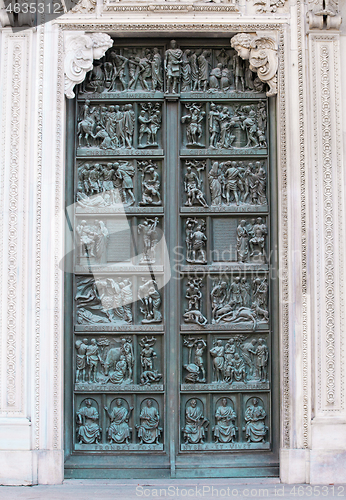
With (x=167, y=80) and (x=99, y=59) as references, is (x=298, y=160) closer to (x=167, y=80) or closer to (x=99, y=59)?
(x=167, y=80)

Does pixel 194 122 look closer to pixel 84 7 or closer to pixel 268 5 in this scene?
pixel 268 5

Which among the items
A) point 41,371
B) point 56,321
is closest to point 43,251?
point 56,321

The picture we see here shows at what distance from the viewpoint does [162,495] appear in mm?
6773

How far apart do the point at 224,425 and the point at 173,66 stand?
16.5 ft

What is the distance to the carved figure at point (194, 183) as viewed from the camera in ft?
24.9

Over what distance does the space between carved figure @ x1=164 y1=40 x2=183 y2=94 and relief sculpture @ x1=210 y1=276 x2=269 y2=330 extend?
284 cm

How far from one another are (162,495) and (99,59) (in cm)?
591

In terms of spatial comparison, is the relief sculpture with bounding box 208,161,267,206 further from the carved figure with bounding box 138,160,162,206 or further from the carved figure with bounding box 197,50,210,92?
the carved figure with bounding box 197,50,210,92

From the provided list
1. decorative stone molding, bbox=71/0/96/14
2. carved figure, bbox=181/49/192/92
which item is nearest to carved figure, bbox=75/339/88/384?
carved figure, bbox=181/49/192/92

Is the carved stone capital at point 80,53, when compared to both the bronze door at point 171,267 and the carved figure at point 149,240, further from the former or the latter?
the carved figure at point 149,240

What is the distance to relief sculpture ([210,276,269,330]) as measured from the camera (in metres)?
7.48

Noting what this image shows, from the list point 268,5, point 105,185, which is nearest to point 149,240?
point 105,185

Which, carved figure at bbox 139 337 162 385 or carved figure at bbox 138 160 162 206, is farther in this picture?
carved figure at bbox 138 160 162 206

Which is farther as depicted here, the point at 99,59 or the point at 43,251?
the point at 99,59
